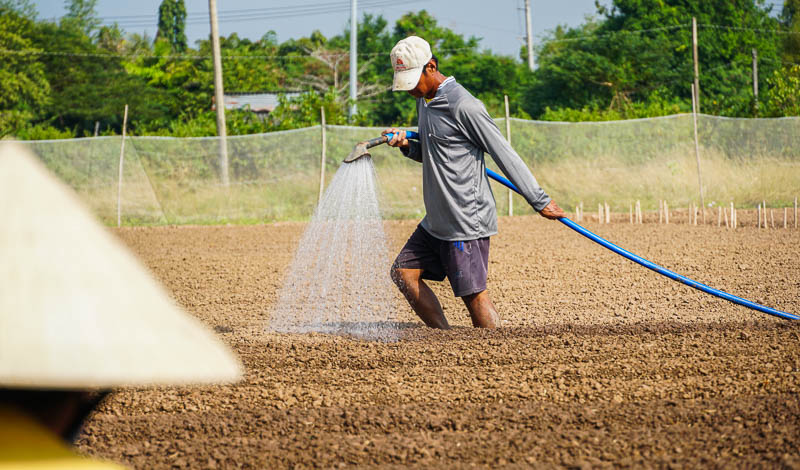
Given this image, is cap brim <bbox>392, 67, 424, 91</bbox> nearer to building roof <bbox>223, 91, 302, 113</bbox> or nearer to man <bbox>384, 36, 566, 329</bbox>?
man <bbox>384, 36, 566, 329</bbox>

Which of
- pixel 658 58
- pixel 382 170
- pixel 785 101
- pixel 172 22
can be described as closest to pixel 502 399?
pixel 382 170

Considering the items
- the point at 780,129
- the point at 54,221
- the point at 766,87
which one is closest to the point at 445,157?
the point at 54,221

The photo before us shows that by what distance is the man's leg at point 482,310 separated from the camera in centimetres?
466

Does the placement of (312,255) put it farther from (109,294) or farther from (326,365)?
(109,294)

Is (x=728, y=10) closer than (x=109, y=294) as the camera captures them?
No

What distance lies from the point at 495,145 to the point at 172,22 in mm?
79000

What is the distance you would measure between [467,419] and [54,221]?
230cm

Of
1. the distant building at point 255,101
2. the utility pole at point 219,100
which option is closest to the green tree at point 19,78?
the distant building at point 255,101

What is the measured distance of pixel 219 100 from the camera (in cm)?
1930

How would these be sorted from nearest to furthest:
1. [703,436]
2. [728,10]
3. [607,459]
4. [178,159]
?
[607,459] → [703,436] → [178,159] → [728,10]

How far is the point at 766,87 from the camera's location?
33.0 m

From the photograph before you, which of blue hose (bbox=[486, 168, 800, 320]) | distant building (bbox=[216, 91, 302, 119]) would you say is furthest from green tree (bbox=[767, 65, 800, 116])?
distant building (bbox=[216, 91, 302, 119])

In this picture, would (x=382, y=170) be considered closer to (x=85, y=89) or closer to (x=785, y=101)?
(x=785, y=101)

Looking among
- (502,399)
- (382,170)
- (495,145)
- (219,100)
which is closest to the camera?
(502,399)
